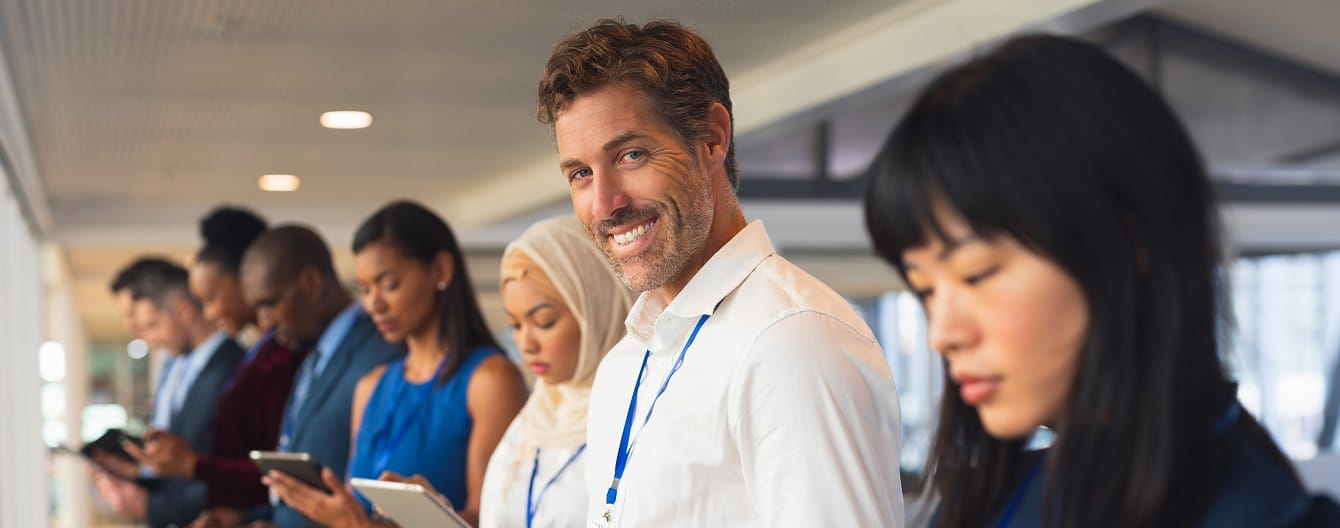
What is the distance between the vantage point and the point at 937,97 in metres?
0.92

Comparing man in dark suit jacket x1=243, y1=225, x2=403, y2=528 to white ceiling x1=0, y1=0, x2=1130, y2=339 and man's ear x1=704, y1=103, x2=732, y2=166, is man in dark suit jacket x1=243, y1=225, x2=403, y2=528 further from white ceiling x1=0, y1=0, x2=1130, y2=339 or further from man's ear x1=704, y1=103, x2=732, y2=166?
man's ear x1=704, y1=103, x2=732, y2=166

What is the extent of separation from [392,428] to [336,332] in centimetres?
75

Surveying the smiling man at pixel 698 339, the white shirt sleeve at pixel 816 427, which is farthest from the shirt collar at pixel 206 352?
the white shirt sleeve at pixel 816 427

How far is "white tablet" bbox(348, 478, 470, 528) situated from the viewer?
219 centimetres

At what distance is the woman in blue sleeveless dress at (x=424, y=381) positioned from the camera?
270 cm

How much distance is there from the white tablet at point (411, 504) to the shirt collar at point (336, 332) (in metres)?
1.20

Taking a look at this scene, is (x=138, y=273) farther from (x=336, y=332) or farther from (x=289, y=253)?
(x=336, y=332)

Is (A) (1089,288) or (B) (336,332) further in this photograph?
(B) (336,332)

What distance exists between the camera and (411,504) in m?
2.24

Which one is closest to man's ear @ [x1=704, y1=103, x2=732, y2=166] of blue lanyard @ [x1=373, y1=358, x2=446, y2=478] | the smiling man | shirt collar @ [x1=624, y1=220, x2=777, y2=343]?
the smiling man

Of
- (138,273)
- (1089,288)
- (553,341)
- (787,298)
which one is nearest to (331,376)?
(553,341)

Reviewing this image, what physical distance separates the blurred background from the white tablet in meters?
1.22

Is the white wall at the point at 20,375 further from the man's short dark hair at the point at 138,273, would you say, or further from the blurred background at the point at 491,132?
the man's short dark hair at the point at 138,273

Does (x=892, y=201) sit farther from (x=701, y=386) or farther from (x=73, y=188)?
(x=73, y=188)
